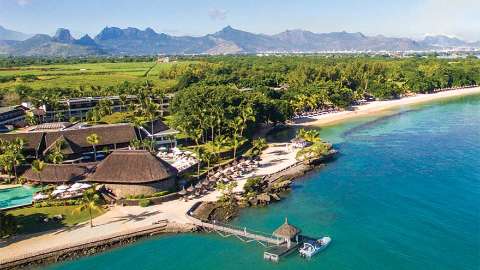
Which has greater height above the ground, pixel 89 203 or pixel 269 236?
pixel 89 203

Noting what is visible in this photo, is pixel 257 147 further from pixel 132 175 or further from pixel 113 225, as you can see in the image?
pixel 113 225

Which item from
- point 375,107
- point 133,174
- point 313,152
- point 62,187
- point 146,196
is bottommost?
point 146,196

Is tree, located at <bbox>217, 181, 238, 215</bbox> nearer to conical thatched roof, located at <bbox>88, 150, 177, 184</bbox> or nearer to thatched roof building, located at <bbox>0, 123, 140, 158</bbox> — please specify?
conical thatched roof, located at <bbox>88, 150, 177, 184</bbox>

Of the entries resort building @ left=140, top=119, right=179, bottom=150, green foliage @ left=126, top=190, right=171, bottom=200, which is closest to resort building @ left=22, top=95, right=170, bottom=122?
resort building @ left=140, top=119, right=179, bottom=150

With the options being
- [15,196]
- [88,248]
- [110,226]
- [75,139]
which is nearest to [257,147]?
[75,139]

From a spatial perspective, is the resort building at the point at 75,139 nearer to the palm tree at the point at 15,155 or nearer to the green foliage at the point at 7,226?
the palm tree at the point at 15,155

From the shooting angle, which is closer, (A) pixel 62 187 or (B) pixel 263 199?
(B) pixel 263 199

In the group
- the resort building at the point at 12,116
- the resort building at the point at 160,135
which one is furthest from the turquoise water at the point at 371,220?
the resort building at the point at 12,116
